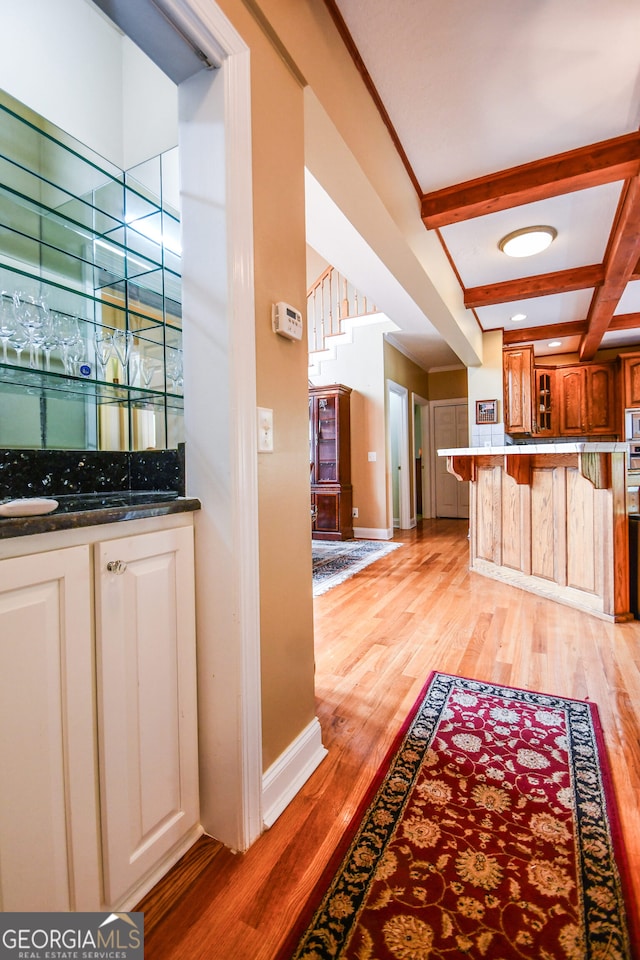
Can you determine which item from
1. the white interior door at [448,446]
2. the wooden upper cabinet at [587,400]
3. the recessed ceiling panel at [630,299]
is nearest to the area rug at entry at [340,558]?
the white interior door at [448,446]

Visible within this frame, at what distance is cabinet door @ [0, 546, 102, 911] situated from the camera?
28.9 inches

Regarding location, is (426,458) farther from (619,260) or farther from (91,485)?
(91,485)

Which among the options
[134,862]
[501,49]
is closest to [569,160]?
[501,49]

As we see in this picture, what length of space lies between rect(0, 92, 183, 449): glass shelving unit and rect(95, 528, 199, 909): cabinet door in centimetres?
60

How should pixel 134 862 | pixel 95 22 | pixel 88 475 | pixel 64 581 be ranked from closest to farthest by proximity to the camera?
1. pixel 64 581
2. pixel 134 862
3. pixel 88 475
4. pixel 95 22

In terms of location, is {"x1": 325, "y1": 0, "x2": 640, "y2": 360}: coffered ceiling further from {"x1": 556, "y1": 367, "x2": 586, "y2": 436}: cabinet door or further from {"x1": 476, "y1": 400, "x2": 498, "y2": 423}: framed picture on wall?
{"x1": 556, "y1": 367, "x2": 586, "y2": 436}: cabinet door

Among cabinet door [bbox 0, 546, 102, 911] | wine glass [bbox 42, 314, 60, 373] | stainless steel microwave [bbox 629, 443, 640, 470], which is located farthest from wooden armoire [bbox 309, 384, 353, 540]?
cabinet door [bbox 0, 546, 102, 911]

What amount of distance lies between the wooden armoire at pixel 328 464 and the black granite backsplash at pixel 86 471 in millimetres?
4331

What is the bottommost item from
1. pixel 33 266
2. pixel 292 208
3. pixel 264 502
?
pixel 264 502

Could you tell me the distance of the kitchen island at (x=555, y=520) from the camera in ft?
8.85

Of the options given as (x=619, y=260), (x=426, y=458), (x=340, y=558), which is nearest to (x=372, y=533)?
(x=340, y=558)

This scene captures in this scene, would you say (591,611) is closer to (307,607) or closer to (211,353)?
(307,607)

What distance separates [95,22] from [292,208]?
1.38 metres

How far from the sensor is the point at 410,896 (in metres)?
1.00
